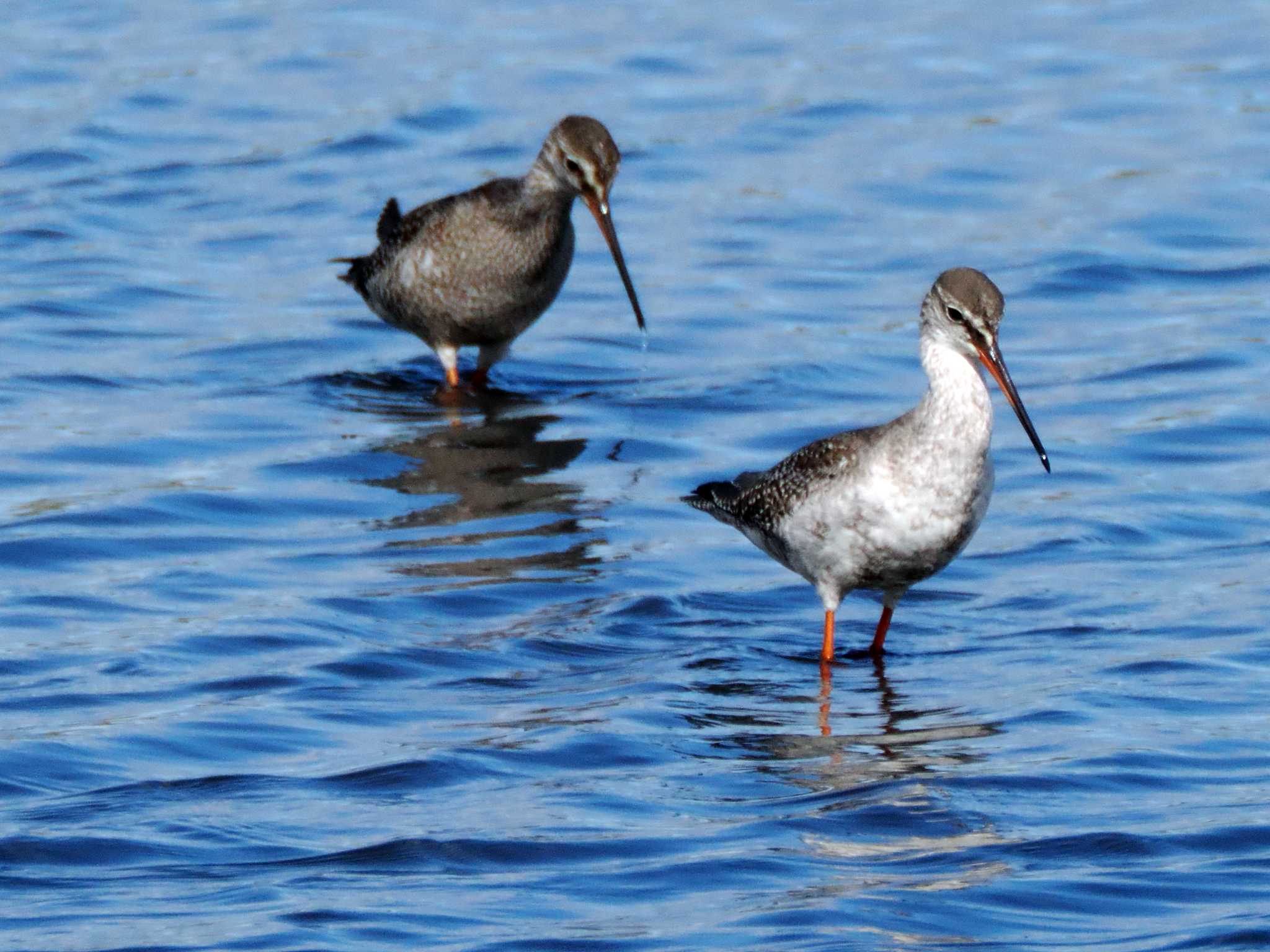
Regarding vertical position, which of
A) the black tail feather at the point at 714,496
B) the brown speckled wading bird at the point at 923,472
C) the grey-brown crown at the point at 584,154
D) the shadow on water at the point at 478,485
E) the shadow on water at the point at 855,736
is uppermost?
the grey-brown crown at the point at 584,154

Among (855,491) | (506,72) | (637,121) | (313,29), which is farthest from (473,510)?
(313,29)

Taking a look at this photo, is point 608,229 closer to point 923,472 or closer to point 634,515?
point 634,515

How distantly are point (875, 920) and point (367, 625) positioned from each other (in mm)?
3388

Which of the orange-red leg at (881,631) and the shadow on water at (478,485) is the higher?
the orange-red leg at (881,631)

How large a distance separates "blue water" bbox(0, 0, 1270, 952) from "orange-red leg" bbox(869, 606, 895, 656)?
0.35 ft

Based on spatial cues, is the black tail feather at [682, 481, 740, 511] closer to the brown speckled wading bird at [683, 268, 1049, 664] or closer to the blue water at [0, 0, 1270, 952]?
the blue water at [0, 0, 1270, 952]

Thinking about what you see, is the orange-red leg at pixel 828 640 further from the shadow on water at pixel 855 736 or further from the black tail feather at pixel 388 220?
the black tail feather at pixel 388 220

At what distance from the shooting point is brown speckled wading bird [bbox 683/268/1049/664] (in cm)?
806

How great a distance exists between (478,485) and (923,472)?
378cm

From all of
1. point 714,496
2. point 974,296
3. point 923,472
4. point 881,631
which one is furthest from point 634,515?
point 974,296

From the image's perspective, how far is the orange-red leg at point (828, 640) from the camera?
869 cm

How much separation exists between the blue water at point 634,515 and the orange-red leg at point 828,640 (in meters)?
0.17

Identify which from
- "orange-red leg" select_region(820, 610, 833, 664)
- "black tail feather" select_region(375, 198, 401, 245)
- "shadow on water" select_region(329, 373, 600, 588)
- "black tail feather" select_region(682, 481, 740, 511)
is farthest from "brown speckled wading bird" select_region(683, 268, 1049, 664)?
"black tail feather" select_region(375, 198, 401, 245)

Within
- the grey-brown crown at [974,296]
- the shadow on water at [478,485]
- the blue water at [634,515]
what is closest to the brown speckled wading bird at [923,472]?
the grey-brown crown at [974,296]
